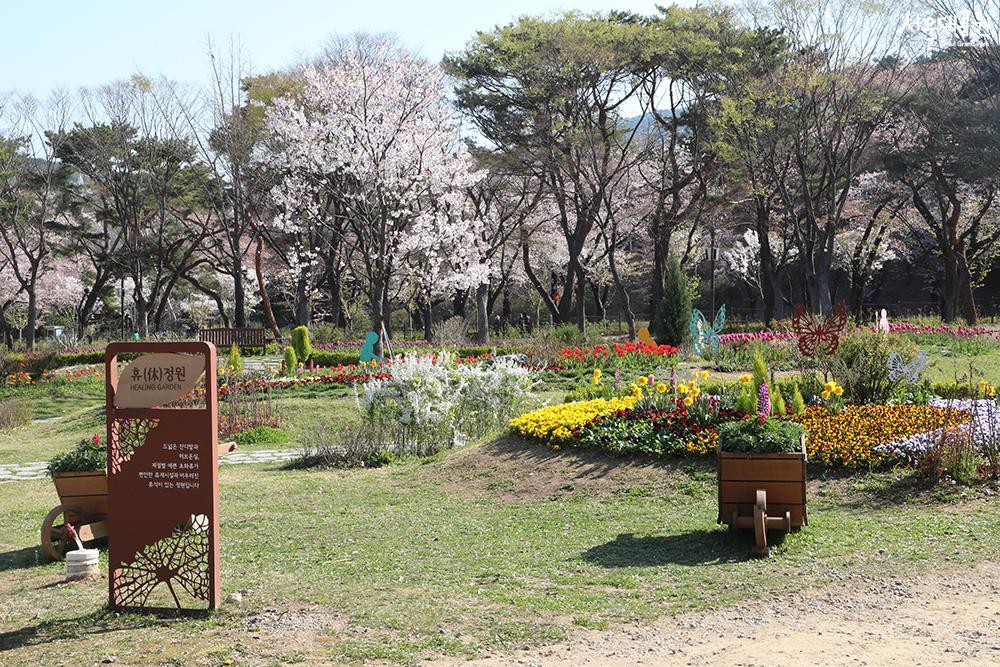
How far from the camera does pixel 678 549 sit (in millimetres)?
6871

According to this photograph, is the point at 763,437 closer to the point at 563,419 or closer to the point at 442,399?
the point at 563,419

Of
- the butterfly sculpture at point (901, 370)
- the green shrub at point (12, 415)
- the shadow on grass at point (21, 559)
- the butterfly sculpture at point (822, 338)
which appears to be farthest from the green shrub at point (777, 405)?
the green shrub at point (12, 415)

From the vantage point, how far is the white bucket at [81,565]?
670cm

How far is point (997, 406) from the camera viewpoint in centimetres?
903

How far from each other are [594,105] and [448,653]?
26.3 m

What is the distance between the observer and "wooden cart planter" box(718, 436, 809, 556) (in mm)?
6840

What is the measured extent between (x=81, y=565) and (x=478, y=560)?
2.61 m

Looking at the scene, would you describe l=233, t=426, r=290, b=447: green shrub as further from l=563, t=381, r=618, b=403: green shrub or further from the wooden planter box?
the wooden planter box

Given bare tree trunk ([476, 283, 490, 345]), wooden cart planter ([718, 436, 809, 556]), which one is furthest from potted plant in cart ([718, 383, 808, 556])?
bare tree trunk ([476, 283, 490, 345])

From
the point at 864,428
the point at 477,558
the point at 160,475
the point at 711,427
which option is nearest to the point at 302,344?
the point at 711,427

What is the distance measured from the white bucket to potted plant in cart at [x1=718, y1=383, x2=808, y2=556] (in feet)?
13.9

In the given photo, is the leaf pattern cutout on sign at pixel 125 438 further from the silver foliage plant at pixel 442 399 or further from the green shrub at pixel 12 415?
the green shrub at pixel 12 415

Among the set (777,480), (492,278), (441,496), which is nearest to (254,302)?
(492,278)

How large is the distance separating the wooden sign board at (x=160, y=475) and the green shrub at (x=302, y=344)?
1792 centimetres
